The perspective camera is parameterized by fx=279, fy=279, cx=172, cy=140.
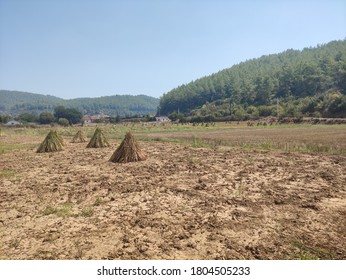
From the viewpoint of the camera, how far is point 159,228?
5.42m

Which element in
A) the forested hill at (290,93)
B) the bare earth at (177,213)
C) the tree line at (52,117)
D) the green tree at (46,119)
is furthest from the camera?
the tree line at (52,117)

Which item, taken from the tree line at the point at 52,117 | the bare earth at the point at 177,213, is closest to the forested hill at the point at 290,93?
the tree line at the point at 52,117

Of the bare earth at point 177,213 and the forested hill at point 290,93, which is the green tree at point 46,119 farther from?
the bare earth at point 177,213

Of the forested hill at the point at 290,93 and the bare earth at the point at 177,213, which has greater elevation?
the forested hill at the point at 290,93

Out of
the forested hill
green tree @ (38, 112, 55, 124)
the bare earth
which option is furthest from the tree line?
the bare earth

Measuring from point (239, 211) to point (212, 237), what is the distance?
60.8 inches

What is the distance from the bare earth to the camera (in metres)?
4.53

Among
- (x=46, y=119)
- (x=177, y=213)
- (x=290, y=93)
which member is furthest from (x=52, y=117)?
(x=177, y=213)

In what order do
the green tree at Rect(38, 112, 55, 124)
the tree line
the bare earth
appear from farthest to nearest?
1. the tree line
2. the green tree at Rect(38, 112, 55, 124)
3. the bare earth

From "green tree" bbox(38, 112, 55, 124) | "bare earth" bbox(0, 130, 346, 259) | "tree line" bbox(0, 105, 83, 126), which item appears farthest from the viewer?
"tree line" bbox(0, 105, 83, 126)

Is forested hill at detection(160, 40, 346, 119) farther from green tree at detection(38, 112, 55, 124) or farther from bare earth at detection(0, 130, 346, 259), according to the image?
bare earth at detection(0, 130, 346, 259)

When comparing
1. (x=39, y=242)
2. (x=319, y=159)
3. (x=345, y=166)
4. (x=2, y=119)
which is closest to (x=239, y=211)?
(x=39, y=242)

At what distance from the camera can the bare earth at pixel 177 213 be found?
453 cm

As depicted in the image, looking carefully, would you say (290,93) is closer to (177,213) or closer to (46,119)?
(46,119)
